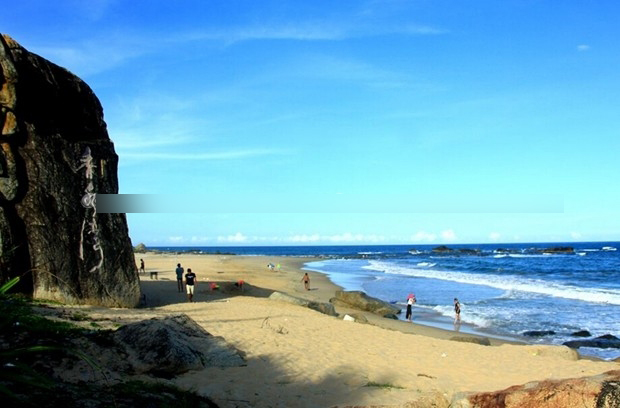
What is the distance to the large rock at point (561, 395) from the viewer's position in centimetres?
382

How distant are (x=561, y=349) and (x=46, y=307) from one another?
13.2m

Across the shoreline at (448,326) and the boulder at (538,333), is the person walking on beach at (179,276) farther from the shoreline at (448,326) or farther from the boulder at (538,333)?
the boulder at (538,333)

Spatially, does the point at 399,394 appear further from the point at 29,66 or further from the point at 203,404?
the point at 29,66

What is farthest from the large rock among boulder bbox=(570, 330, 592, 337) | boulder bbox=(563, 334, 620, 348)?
boulder bbox=(570, 330, 592, 337)

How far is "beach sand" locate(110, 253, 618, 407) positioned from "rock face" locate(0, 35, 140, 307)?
1947 millimetres

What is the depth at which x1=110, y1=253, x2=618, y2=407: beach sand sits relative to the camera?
8234 mm

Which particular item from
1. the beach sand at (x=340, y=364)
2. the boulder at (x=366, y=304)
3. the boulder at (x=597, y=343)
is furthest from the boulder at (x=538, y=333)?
the boulder at (x=366, y=304)

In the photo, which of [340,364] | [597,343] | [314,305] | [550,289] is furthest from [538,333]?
[550,289]

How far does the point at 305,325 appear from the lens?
1572cm

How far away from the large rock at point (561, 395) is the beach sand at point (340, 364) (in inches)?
28.7

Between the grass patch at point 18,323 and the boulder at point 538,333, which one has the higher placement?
the grass patch at point 18,323

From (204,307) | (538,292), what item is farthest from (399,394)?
(538,292)

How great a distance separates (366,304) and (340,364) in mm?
14463

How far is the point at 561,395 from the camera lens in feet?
13.1
